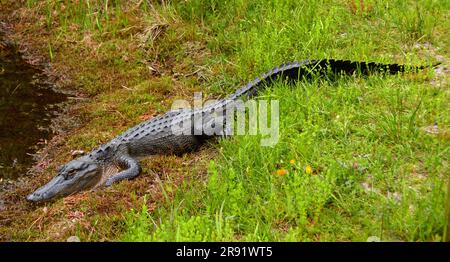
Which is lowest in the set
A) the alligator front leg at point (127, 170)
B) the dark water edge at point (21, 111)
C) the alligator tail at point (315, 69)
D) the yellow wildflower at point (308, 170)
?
the alligator front leg at point (127, 170)

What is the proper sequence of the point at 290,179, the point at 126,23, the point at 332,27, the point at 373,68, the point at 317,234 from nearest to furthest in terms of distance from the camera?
the point at 317,234
the point at 290,179
the point at 373,68
the point at 332,27
the point at 126,23

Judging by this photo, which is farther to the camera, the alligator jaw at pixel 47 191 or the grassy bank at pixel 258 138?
the alligator jaw at pixel 47 191

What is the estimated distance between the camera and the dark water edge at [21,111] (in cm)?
552

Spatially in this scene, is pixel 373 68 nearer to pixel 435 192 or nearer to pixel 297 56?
pixel 297 56

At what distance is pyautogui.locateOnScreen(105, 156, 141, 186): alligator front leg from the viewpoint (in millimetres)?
5083

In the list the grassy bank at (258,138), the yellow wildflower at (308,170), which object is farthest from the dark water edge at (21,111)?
the yellow wildflower at (308,170)

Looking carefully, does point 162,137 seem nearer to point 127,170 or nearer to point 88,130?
point 127,170

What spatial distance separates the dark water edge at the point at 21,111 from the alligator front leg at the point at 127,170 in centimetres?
88

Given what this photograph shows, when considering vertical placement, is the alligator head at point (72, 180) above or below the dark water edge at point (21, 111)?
below

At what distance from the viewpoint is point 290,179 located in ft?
13.1

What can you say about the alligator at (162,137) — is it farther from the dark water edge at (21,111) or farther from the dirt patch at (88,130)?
the dark water edge at (21,111)
